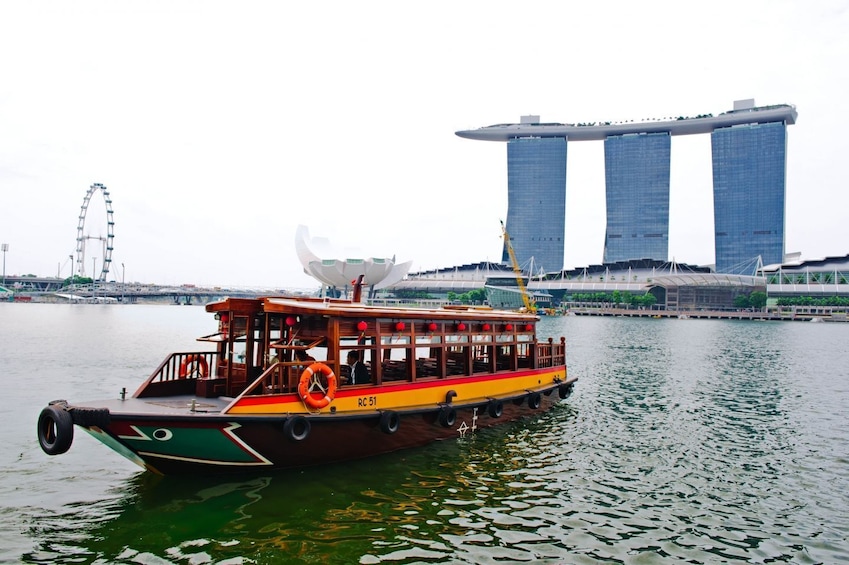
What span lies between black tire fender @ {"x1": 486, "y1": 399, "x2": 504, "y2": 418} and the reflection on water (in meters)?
0.55

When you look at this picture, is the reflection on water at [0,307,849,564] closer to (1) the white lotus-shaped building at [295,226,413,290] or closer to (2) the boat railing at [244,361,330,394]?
(2) the boat railing at [244,361,330,394]

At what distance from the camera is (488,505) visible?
37.7 ft

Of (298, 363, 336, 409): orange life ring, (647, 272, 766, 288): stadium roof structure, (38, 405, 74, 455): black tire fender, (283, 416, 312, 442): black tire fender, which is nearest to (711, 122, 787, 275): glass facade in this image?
(647, 272, 766, 288): stadium roof structure

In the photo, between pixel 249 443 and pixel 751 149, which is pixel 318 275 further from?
pixel 751 149

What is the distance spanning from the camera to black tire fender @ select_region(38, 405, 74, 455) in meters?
10.1

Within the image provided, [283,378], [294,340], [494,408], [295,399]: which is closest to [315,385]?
[295,399]

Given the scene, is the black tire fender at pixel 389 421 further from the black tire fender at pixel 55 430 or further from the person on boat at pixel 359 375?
the black tire fender at pixel 55 430

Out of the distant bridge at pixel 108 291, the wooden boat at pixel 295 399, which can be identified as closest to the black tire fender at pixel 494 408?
the wooden boat at pixel 295 399

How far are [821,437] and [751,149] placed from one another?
674 feet

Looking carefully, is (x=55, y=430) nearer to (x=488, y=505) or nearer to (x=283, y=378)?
(x=283, y=378)

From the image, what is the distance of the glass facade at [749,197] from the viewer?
188125 mm

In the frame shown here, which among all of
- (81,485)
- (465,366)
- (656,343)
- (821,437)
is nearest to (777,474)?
(821,437)

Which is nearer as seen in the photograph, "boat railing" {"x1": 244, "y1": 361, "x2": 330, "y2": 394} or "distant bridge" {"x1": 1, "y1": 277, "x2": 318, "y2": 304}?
"boat railing" {"x1": 244, "y1": 361, "x2": 330, "y2": 394}

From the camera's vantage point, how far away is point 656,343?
189ft
